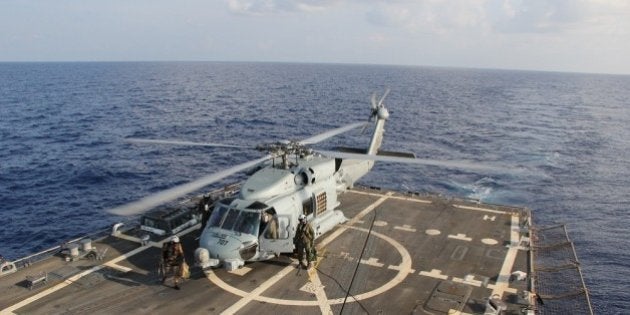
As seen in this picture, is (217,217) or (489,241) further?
(489,241)

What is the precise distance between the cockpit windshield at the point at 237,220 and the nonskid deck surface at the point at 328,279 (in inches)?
72.0

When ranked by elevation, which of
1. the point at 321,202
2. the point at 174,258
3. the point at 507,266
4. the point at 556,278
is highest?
the point at 321,202

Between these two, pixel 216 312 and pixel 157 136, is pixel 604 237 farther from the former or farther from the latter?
pixel 157 136

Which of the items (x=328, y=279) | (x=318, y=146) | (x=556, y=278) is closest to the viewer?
(x=328, y=279)

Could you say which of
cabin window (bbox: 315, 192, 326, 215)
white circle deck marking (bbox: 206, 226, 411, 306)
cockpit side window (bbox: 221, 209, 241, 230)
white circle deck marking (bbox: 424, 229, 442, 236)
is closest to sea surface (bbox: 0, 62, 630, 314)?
white circle deck marking (bbox: 424, 229, 442, 236)

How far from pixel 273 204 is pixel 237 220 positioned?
5.11ft

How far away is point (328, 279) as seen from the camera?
18766mm

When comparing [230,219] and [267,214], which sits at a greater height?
[267,214]

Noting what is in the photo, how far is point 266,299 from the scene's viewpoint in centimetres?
1720

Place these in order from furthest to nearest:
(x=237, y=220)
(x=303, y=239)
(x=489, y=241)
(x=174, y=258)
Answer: (x=489, y=241) < (x=303, y=239) < (x=237, y=220) < (x=174, y=258)

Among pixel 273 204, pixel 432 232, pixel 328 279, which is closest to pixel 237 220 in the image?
pixel 273 204

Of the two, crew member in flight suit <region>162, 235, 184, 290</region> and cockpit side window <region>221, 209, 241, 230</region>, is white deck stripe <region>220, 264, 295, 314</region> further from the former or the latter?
cockpit side window <region>221, 209, 241, 230</region>

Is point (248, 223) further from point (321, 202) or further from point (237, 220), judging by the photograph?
point (321, 202)

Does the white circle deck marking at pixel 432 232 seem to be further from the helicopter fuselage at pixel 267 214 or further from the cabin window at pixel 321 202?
the cabin window at pixel 321 202
